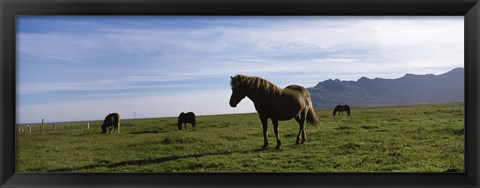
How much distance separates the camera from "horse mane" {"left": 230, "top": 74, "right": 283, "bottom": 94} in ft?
12.1

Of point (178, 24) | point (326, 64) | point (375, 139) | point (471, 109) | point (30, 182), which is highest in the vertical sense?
point (178, 24)

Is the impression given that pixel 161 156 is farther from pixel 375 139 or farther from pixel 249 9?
pixel 375 139

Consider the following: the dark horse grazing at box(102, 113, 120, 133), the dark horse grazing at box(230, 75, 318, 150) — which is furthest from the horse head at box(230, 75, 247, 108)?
the dark horse grazing at box(102, 113, 120, 133)

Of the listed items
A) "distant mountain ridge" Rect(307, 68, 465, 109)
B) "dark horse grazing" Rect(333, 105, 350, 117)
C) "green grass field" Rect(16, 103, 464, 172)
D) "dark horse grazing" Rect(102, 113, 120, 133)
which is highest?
"distant mountain ridge" Rect(307, 68, 465, 109)

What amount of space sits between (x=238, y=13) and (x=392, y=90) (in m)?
1.35

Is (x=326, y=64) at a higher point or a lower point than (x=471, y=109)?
higher

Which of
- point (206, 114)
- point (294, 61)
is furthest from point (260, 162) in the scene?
point (294, 61)

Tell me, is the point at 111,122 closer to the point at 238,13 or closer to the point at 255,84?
the point at 255,84

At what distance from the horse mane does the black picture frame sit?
0.50 m

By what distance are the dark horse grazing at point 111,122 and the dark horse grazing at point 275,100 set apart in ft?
2.96

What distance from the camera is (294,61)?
369 centimetres

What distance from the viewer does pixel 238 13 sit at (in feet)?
11.8

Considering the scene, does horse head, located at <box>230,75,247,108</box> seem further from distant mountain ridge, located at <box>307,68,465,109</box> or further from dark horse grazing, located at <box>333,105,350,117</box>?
dark horse grazing, located at <box>333,105,350,117</box>

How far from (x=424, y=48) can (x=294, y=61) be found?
102 cm
